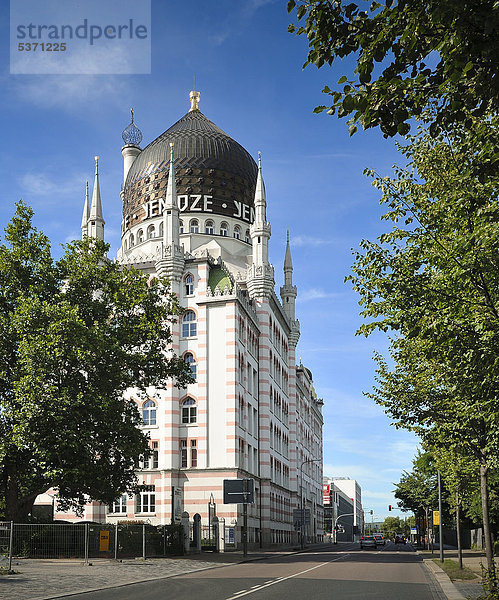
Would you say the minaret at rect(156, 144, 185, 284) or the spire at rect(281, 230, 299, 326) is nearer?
the minaret at rect(156, 144, 185, 284)

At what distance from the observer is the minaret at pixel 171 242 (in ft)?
206

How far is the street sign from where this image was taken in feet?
151

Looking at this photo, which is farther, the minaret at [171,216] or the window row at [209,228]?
the window row at [209,228]

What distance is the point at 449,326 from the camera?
52.3 feet

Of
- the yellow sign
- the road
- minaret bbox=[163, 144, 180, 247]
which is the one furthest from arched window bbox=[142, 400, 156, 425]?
the road

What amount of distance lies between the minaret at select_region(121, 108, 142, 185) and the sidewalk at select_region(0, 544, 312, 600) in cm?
5506

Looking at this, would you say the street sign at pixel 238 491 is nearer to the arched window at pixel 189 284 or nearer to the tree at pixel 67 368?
the tree at pixel 67 368

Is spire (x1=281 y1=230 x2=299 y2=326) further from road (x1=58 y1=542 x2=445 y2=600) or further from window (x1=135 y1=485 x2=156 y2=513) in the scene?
road (x1=58 y1=542 x2=445 y2=600)

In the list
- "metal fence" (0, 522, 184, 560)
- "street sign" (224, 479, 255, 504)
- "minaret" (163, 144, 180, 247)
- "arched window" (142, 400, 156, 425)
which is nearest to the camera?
"metal fence" (0, 522, 184, 560)

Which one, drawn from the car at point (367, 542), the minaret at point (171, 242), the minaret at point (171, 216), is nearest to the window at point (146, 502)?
the minaret at point (171, 242)

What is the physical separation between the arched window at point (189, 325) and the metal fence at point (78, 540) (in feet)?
76.9

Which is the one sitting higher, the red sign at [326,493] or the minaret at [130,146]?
the minaret at [130,146]

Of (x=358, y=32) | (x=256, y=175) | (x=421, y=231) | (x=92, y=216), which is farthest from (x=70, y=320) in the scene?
(x=256, y=175)

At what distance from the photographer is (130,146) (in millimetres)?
84250
